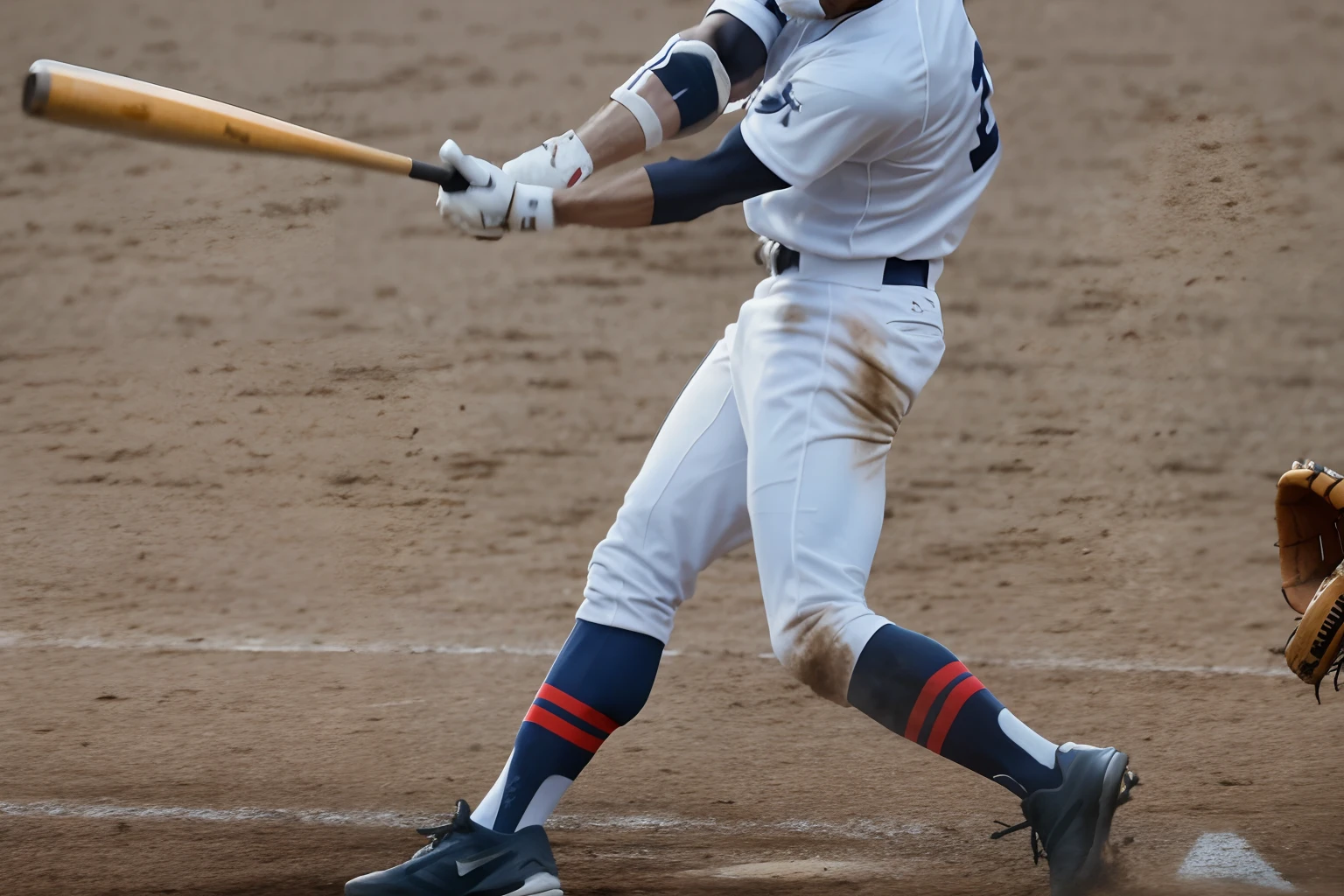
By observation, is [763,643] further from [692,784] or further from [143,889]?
[143,889]

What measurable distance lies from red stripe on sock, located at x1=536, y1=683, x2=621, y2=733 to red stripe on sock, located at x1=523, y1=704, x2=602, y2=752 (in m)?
0.02

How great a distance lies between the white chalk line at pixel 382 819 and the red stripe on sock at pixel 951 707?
0.59 meters

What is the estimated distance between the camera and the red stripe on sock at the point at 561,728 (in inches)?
86.8

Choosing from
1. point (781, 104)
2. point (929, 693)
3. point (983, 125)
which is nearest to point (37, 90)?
point (781, 104)

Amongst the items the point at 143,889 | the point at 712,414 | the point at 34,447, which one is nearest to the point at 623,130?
the point at 712,414

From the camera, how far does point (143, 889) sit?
2.27m

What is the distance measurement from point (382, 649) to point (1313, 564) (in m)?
2.56

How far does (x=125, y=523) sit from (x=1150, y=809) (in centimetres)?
380

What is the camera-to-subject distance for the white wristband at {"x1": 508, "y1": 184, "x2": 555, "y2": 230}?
82.6 inches

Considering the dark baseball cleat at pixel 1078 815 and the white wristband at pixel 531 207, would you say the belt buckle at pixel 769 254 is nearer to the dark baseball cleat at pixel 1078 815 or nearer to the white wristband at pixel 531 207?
the white wristband at pixel 531 207

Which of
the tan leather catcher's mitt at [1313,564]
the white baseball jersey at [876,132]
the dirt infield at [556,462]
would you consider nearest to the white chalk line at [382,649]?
the dirt infield at [556,462]

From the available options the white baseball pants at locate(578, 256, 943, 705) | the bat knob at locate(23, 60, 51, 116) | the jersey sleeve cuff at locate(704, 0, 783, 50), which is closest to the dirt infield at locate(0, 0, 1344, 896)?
the white baseball pants at locate(578, 256, 943, 705)

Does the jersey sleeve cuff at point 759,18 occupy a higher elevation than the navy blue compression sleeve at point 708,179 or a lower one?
higher

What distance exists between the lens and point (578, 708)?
2.21 meters
